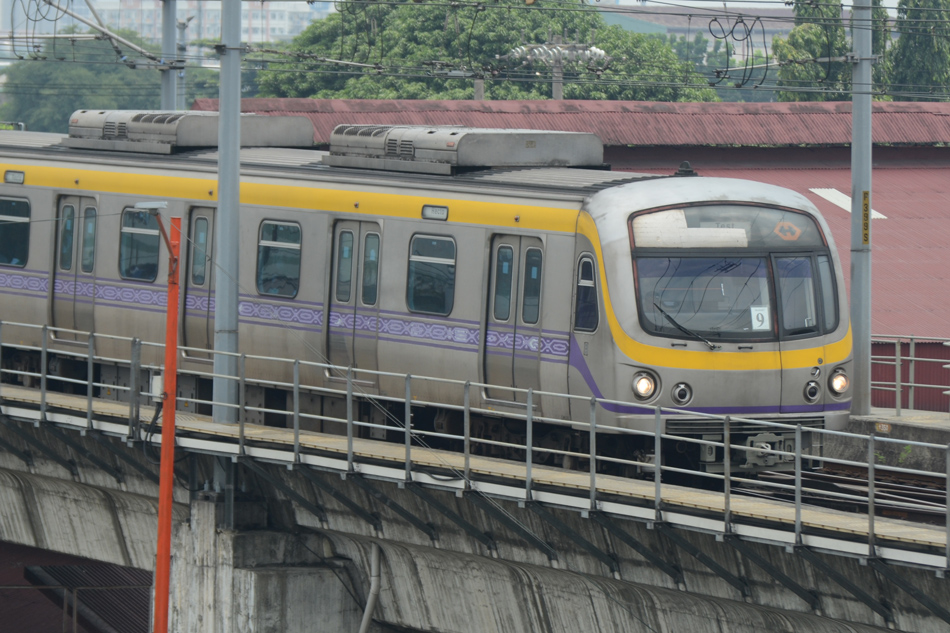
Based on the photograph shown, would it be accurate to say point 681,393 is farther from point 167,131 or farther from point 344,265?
point 167,131

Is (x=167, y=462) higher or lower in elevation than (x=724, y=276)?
lower

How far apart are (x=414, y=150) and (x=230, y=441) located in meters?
3.80

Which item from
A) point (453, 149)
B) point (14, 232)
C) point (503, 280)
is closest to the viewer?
point (503, 280)

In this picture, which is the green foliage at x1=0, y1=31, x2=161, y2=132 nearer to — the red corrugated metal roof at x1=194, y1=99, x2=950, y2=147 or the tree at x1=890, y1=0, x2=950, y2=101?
the tree at x1=890, y1=0, x2=950, y2=101

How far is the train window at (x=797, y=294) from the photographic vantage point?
14852 millimetres

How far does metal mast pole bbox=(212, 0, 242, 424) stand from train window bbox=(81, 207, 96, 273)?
3370 millimetres

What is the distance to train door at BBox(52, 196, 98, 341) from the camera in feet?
63.9

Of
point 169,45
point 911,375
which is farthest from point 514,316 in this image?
point 169,45

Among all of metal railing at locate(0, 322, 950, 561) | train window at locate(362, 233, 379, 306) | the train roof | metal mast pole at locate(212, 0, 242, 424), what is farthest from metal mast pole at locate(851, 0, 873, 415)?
metal mast pole at locate(212, 0, 242, 424)

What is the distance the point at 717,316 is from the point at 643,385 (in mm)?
996

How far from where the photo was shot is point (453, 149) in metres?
16.6

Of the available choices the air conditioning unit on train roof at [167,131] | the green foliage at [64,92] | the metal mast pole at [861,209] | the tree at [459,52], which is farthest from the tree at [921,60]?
the green foliage at [64,92]

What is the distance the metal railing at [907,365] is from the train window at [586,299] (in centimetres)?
632

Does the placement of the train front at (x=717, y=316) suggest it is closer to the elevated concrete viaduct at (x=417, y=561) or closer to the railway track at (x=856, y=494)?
the railway track at (x=856, y=494)
